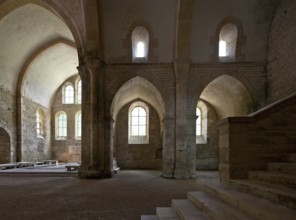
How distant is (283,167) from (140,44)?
922cm

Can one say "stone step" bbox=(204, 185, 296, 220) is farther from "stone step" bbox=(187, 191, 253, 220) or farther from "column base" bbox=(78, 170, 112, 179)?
"column base" bbox=(78, 170, 112, 179)

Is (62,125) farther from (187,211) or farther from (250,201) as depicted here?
(250,201)

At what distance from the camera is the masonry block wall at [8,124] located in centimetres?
1309

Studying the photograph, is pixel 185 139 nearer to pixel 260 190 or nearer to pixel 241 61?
pixel 241 61

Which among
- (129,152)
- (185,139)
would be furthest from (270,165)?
(129,152)

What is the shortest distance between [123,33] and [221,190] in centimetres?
888

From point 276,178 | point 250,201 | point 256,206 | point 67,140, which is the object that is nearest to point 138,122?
point 67,140

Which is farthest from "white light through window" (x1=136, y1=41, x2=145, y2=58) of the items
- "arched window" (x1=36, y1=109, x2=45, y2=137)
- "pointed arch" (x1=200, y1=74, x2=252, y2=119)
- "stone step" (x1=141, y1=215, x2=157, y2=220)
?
"arched window" (x1=36, y1=109, x2=45, y2=137)

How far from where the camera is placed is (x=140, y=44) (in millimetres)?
11570

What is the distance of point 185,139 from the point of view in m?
10.3

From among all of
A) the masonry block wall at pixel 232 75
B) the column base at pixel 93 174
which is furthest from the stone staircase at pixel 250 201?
the masonry block wall at pixel 232 75

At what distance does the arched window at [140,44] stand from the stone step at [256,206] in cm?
842

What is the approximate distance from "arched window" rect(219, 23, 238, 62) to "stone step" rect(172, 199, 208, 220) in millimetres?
8208

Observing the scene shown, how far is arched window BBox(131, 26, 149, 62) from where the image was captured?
11.0 metres
